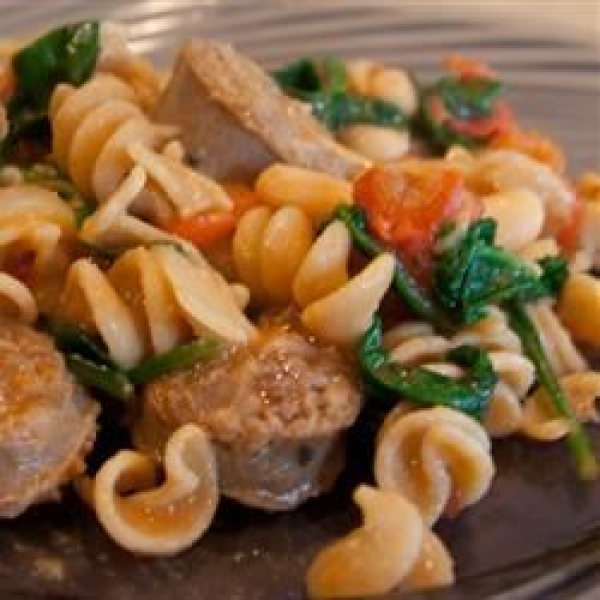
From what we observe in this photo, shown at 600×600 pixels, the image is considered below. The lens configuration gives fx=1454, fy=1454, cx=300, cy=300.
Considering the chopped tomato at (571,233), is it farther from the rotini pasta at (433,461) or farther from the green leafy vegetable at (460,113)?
the rotini pasta at (433,461)

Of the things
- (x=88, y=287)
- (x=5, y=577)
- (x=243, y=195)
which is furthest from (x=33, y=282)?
(x=5, y=577)

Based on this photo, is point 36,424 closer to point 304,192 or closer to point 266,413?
point 266,413

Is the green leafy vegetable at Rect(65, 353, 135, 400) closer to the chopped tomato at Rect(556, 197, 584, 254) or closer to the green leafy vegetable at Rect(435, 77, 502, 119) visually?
the chopped tomato at Rect(556, 197, 584, 254)

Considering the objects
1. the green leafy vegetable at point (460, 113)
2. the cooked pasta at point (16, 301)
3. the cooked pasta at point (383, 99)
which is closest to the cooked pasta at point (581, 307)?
the cooked pasta at point (383, 99)

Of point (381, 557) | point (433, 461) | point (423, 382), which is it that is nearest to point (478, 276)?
point (423, 382)

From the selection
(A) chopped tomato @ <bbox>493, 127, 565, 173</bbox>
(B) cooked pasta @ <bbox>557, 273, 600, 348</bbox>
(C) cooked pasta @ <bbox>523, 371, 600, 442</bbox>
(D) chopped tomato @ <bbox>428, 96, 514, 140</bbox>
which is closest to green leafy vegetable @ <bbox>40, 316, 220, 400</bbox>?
(C) cooked pasta @ <bbox>523, 371, 600, 442</bbox>

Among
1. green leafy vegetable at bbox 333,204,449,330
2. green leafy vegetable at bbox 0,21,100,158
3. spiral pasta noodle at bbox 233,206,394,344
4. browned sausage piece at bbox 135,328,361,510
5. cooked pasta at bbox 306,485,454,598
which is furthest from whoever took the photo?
green leafy vegetable at bbox 0,21,100,158

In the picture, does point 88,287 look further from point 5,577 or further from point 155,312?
point 5,577
